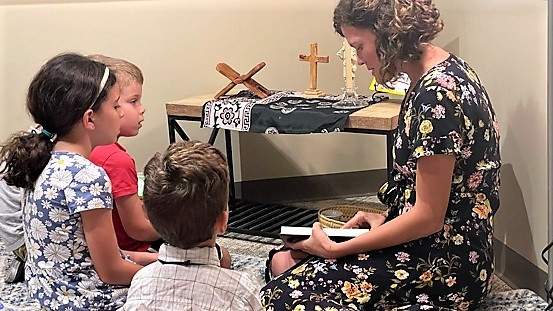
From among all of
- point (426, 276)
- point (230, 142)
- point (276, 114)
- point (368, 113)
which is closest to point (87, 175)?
point (426, 276)

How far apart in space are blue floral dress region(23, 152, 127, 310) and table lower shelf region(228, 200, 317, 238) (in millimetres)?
1098

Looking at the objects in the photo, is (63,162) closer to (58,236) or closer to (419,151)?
(58,236)

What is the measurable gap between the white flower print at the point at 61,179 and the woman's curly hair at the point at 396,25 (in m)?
0.76

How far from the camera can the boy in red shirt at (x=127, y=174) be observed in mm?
1995

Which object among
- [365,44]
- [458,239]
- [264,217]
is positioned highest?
[365,44]

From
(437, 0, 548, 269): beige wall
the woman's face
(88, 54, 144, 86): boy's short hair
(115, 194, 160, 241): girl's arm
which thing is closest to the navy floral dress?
the woman's face

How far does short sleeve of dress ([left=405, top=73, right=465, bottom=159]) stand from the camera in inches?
68.9

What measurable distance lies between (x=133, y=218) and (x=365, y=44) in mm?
736

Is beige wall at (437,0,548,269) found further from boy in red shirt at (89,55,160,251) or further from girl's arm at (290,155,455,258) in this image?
boy in red shirt at (89,55,160,251)

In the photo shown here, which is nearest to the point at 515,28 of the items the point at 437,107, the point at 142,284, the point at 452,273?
the point at 437,107

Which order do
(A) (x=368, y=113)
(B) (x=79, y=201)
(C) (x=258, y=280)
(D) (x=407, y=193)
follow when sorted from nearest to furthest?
(B) (x=79, y=201) < (D) (x=407, y=193) < (C) (x=258, y=280) < (A) (x=368, y=113)

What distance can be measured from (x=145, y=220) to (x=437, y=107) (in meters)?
0.81

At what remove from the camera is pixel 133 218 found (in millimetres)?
2031

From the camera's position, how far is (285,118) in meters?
2.66
